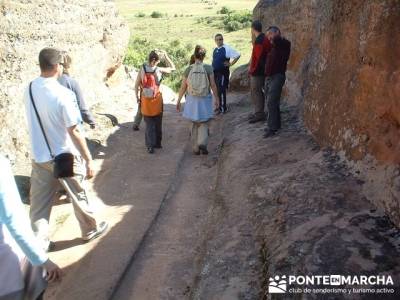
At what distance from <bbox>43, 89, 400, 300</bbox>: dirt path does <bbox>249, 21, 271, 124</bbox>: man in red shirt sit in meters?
0.96

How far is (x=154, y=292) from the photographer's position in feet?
15.1

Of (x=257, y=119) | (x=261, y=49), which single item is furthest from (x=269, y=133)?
(x=261, y=49)

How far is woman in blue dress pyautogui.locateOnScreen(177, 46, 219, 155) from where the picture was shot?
7801 millimetres

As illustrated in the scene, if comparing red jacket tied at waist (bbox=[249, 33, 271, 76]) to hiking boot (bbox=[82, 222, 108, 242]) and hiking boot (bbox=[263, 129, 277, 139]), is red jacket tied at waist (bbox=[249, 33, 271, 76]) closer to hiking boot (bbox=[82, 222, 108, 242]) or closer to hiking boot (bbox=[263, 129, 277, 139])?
hiking boot (bbox=[263, 129, 277, 139])

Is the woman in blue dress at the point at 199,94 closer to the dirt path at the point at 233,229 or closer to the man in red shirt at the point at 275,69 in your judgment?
the dirt path at the point at 233,229

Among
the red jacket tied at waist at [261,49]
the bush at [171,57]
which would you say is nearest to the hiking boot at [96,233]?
the red jacket tied at waist at [261,49]

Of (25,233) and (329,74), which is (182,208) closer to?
(329,74)

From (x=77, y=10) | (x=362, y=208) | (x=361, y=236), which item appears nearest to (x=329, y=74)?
(x=362, y=208)

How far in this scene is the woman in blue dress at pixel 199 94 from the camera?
7801mm

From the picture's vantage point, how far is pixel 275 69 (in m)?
7.39

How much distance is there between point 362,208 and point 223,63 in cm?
661

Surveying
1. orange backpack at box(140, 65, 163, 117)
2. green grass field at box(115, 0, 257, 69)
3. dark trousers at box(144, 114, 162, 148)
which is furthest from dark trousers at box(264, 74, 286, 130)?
green grass field at box(115, 0, 257, 69)

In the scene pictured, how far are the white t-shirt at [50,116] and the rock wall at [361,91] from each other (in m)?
3.07

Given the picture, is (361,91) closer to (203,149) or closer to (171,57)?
(203,149)
